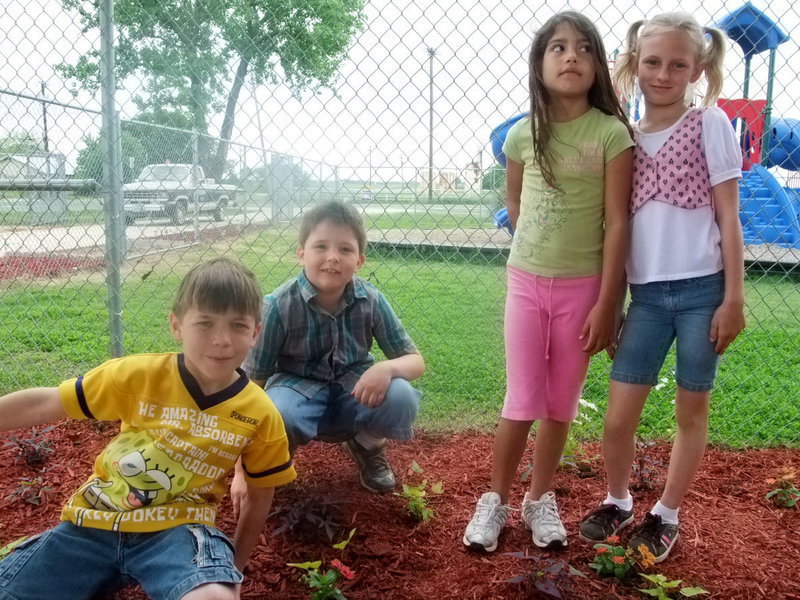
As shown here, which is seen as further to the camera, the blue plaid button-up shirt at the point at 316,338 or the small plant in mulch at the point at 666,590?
the blue plaid button-up shirt at the point at 316,338

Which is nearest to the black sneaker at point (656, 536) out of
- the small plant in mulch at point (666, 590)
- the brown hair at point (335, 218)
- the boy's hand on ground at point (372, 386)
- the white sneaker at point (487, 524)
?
the small plant in mulch at point (666, 590)

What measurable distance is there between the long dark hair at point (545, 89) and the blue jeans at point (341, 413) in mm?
898

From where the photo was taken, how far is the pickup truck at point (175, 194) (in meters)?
3.27

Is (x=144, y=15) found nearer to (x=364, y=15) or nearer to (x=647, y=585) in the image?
(x=364, y=15)

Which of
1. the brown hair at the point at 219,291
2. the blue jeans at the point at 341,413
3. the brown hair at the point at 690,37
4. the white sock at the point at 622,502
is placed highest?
the brown hair at the point at 690,37

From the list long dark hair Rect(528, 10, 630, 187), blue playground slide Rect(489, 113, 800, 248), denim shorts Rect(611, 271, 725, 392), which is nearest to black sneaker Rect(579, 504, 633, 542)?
denim shorts Rect(611, 271, 725, 392)

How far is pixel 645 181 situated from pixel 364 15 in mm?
1452

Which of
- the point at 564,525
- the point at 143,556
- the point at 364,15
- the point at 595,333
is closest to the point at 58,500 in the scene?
the point at 143,556

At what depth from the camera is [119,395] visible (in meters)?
1.67

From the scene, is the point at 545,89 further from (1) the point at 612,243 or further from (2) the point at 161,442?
(2) the point at 161,442

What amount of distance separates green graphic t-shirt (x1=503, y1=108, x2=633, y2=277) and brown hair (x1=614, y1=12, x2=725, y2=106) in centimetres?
23

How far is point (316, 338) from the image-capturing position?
2357mm

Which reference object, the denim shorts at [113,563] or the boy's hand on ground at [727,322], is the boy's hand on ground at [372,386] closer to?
the denim shorts at [113,563]

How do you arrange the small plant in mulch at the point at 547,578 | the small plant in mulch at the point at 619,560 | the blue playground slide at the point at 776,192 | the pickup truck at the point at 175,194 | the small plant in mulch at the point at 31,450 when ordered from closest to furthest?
the small plant in mulch at the point at 547,578
the small plant in mulch at the point at 619,560
the small plant in mulch at the point at 31,450
the pickup truck at the point at 175,194
the blue playground slide at the point at 776,192
